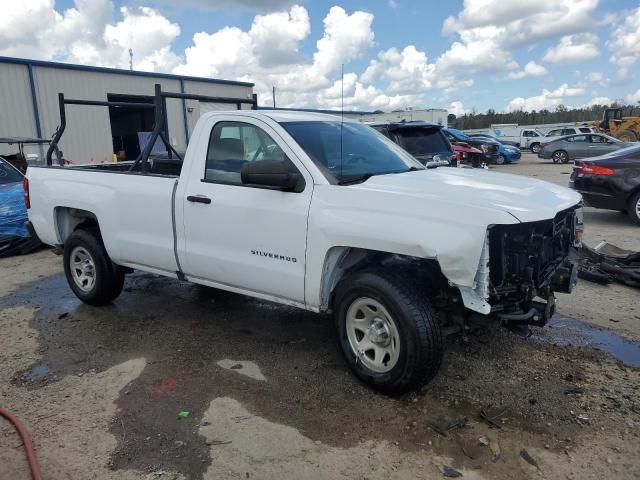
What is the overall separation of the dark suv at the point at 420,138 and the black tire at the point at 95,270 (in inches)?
259

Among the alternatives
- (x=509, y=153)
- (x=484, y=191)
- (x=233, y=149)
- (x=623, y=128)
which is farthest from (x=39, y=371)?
(x=623, y=128)

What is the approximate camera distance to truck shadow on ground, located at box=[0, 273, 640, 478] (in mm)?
3242

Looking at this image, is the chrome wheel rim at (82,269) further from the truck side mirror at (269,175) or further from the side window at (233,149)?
the truck side mirror at (269,175)

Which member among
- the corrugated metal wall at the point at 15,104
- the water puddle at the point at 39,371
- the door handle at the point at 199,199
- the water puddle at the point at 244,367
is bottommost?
the water puddle at the point at 39,371

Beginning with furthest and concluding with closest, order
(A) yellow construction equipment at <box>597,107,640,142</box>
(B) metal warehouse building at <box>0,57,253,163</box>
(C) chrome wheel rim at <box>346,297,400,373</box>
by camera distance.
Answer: (A) yellow construction equipment at <box>597,107,640,142</box>, (B) metal warehouse building at <box>0,57,253,163</box>, (C) chrome wheel rim at <box>346,297,400,373</box>

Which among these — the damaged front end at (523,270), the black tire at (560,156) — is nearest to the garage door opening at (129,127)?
the black tire at (560,156)

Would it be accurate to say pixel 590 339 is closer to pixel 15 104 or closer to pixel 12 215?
pixel 12 215

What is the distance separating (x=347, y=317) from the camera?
373 centimetres

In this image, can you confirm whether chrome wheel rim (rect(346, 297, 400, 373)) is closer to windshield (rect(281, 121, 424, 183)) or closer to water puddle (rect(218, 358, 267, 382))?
water puddle (rect(218, 358, 267, 382))

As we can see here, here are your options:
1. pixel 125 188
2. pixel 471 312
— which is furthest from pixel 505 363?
pixel 125 188

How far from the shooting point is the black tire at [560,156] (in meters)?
26.1

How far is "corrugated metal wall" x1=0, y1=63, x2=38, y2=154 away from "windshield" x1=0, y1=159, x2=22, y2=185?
980 cm

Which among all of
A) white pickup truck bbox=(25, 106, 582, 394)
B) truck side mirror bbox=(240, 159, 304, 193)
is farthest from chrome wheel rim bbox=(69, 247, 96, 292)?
truck side mirror bbox=(240, 159, 304, 193)

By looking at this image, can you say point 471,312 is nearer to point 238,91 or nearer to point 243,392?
point 243,392
